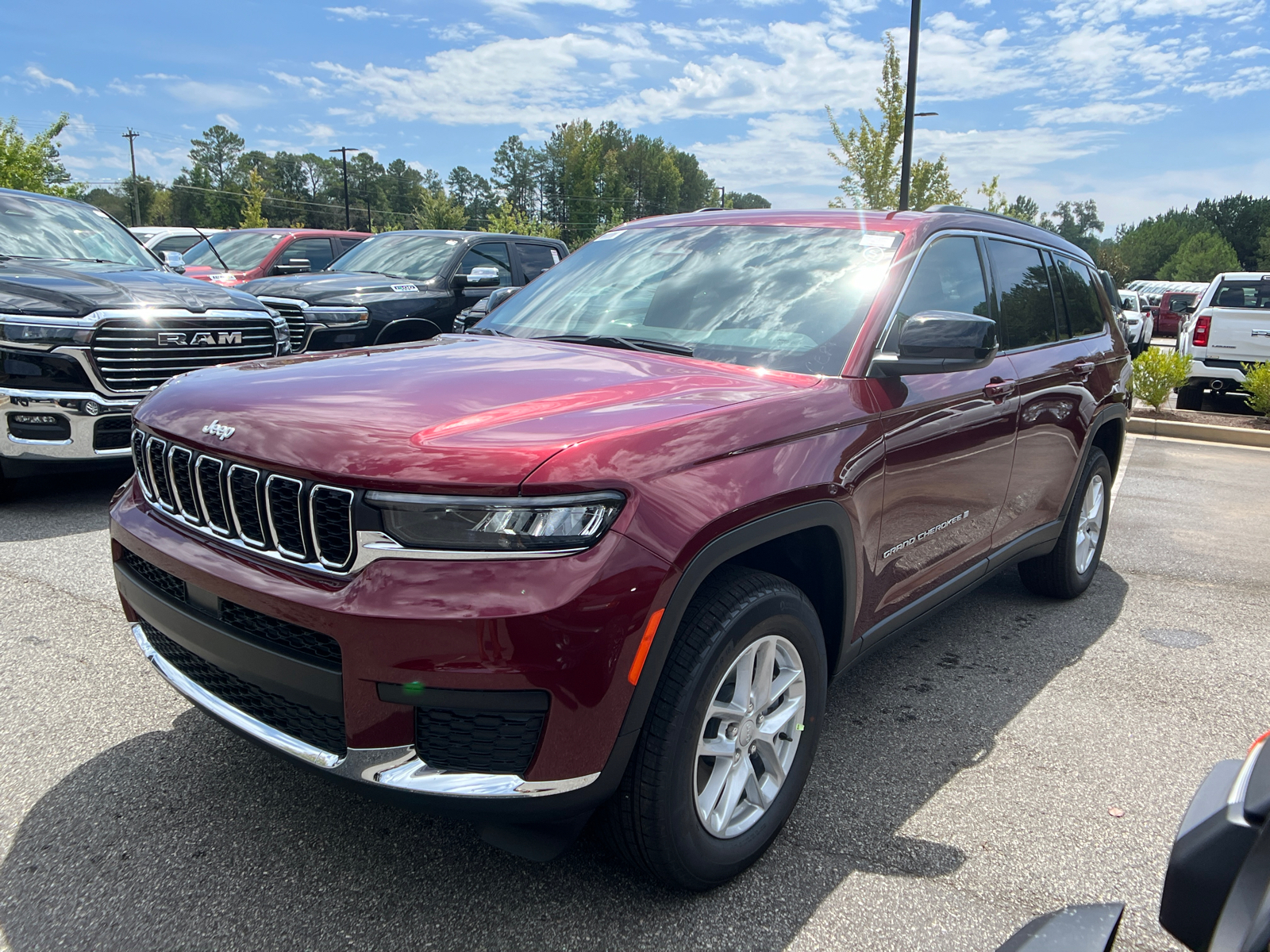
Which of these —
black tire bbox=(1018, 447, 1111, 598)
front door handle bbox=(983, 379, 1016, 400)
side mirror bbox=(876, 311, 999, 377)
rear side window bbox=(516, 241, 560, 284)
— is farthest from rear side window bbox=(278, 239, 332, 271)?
side mirror bbox=(876, 311, 999, 377)

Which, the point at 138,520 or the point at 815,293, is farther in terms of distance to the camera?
the point at 815,293

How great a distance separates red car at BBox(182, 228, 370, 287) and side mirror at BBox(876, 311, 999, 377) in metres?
8.55

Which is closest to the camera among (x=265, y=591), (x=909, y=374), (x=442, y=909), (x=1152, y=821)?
(x=265, y=591)

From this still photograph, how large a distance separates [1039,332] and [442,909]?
3.37 meters

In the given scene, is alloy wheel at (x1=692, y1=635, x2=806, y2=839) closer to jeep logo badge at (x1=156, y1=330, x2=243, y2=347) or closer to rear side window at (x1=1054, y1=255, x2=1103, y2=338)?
rear side window at (x1=1054, y1=255, x2=1103, y2=338)

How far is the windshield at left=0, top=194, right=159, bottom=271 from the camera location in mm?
6516

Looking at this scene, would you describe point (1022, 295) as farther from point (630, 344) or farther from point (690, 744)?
point (690, 744)

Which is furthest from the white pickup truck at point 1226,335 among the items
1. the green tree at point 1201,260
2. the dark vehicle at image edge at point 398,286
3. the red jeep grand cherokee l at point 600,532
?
the green tree at point 1201,260

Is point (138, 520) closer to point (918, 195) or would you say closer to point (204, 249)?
point (204, 249)

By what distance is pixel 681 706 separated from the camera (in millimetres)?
2061

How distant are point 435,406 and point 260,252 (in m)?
9.88

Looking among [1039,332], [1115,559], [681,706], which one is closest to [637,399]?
[681,706]

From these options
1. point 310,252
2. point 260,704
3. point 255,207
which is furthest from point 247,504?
point 255,207

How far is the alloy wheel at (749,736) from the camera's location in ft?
7.50
